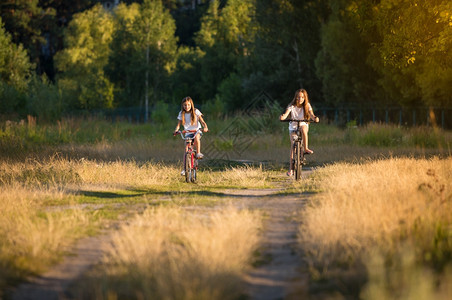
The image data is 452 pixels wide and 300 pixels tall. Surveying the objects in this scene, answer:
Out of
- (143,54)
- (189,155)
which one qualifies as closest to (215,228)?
(189,155)

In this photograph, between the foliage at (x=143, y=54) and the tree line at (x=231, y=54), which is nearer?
the tree line at (x=231, y=54)

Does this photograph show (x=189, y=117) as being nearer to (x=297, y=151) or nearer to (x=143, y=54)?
(x=297, y=151)

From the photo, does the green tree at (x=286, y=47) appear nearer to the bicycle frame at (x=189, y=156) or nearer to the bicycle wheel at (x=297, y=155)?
the bicycle wheel at (x=297, y=155)

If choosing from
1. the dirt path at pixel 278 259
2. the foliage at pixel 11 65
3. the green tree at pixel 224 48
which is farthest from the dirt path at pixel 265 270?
the green tree at pixel 224 48

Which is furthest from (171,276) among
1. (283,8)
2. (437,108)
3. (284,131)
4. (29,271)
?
(283,8)

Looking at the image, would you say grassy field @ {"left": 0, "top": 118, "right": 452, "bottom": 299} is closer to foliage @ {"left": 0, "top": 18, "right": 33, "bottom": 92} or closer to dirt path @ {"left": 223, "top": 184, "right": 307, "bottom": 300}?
dirt path @ {"left": 223, "top": 184, "right": 307, "bottom": 300}

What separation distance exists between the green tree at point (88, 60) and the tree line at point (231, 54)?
12cm

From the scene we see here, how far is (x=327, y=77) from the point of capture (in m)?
39.6

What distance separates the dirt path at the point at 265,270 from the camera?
5.79 m

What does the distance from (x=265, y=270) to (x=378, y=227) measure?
181 centimetres

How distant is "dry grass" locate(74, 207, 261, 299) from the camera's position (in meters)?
5.70

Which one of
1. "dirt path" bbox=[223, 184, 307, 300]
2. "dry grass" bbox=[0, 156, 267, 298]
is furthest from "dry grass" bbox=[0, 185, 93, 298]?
"dirt path" bbox=[223, 184, 307, 300]

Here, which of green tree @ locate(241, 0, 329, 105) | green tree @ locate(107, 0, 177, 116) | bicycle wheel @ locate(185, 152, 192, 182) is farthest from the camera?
green tree @ locate(107, 0, 177, 116)

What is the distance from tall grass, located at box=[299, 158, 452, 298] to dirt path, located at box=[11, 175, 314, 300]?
201 mm
